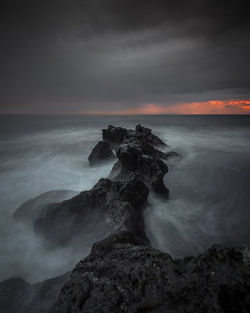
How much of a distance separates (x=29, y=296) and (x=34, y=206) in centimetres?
408

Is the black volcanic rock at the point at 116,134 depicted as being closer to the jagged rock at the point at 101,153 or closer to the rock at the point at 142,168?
the jagged rock at the point at 101,153

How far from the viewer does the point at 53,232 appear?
18.3 feet

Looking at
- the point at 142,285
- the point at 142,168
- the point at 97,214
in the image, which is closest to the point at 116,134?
the point at 142,168

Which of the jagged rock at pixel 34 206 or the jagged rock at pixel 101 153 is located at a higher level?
the jagged rock at pixel 101 153

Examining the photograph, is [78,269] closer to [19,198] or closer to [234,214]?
[234,214]

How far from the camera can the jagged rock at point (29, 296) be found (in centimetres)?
354

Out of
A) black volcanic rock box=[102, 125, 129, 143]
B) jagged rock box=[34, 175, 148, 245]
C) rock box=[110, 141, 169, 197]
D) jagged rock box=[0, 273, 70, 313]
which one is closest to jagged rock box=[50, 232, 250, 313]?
jagged rock box=[0, 273, 70, 313]

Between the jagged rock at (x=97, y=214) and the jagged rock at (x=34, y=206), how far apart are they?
0.92 meters

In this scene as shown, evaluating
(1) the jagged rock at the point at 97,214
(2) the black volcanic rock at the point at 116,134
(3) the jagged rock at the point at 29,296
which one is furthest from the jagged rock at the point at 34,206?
(2) the black volcanic rock at the point at 116,134

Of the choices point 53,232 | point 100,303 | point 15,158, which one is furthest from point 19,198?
point 15,158

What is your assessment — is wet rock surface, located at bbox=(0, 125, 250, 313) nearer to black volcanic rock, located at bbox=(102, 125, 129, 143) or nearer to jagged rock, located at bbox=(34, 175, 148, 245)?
jagged rock, located at bbox=(34, 175, 148, 245)

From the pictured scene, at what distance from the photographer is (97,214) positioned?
18.0 feet

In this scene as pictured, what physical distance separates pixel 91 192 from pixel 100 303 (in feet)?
12.2

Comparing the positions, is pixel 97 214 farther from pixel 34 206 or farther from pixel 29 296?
pixel 34 206
